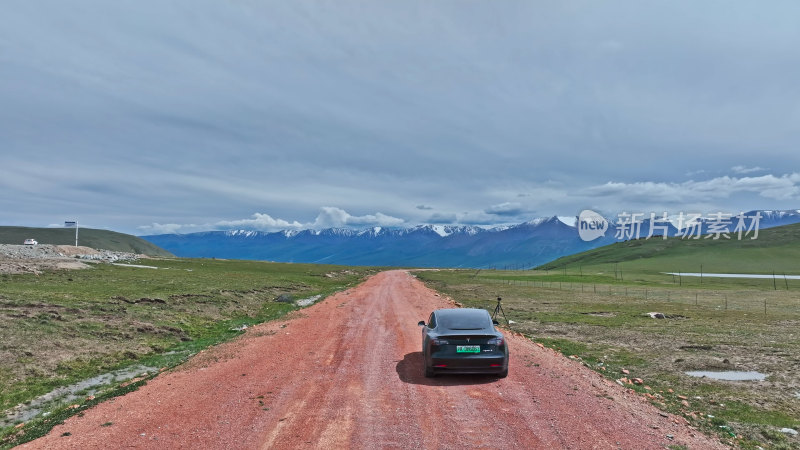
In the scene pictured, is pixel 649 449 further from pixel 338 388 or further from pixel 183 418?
pixel 183 418

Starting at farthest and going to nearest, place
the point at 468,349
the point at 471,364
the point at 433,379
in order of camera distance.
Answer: the point at 433,379 → the point at 468,349 → the point at 471,364

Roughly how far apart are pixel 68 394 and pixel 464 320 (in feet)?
45.9

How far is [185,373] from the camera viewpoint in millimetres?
15539

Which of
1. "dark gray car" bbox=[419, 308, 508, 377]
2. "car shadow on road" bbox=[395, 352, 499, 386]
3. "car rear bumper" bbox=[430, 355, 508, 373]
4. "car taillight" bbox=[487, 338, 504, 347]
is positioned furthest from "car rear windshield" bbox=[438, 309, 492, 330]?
"car shadow on road" bbox=[395, 352, 499, 386]

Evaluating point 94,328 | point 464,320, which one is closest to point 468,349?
point 464,320

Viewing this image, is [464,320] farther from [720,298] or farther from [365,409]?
[720,298]

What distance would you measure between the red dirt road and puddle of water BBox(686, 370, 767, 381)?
5390 mm

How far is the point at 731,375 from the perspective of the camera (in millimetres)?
17328

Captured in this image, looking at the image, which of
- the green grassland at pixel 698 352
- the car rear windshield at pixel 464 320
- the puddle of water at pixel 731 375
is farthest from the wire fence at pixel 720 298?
the car rear windshield at pixel 464 320

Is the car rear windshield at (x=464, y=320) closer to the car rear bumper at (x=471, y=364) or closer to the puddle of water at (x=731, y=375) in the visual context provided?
the car rear bumper at (x=471, y=364)

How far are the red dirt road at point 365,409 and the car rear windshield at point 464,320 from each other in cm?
178

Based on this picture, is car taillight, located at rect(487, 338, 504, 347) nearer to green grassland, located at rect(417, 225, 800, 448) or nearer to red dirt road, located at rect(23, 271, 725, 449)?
red dirt road, located at rect(23, 271, 725, 449)

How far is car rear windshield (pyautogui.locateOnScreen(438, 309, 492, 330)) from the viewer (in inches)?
588

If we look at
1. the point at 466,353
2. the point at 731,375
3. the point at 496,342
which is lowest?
the point at 731,375
